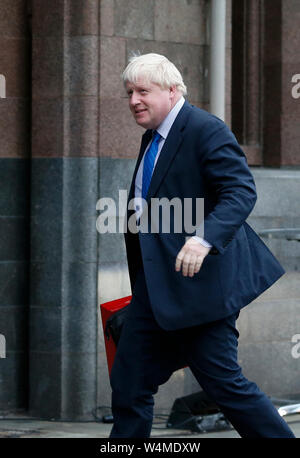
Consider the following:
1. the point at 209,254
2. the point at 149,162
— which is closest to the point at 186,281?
the point at 209,254

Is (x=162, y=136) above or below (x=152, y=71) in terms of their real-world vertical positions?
below

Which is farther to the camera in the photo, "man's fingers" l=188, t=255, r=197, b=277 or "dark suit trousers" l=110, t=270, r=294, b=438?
"dark suit trousers" l=110, t=270, r=294, b=438

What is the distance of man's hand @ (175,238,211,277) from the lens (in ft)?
14.3

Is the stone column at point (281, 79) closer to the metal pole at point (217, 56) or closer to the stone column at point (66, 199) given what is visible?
the metal pole at point (217, 56)

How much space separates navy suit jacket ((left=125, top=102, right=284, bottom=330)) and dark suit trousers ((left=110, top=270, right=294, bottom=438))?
0.33 feet

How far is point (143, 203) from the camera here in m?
4.81

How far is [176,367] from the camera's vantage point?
484 centimetres

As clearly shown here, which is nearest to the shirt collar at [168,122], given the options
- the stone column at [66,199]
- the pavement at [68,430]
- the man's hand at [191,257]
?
the man's hand at [191,257]

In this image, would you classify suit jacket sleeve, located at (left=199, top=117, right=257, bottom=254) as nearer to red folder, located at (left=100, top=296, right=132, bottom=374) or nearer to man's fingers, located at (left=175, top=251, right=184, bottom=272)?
man's fingers, located at (left=175, top=251, right=184, bottom=272)

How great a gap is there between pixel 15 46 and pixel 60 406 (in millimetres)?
2372

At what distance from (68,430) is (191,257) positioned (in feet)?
8.76

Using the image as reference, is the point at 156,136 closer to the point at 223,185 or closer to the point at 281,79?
the point at 223,185

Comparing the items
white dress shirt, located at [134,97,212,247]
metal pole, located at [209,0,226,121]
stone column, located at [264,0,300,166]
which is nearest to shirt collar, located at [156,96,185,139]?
white dress shirt, located at [134,97,212,247]
